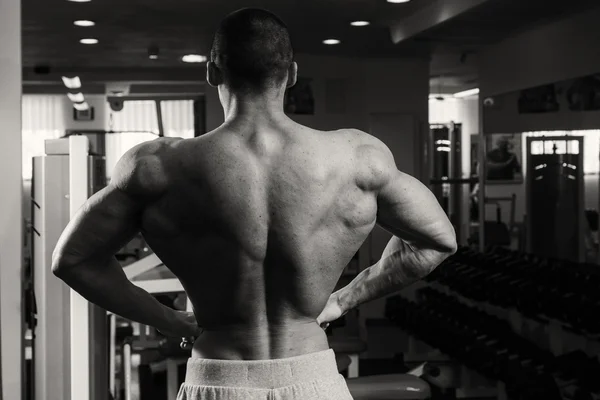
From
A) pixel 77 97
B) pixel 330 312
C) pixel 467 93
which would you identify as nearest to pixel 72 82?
pixel 77 97

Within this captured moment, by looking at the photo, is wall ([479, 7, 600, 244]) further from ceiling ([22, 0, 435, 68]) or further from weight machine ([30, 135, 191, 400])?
weight machine ([30, 135, 191, 400])

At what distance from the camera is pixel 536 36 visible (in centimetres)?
498

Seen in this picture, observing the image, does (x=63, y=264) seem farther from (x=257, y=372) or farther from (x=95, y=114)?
(x=95, y=114)

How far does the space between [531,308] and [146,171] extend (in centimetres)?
356

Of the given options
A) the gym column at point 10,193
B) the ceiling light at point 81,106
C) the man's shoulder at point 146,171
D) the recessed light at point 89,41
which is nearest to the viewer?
the man's shoulder at point 146,171

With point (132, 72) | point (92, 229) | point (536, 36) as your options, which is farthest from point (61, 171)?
point (132, 72)

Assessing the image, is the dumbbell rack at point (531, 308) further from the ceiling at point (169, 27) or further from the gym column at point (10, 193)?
the gym column at point (10, 193)

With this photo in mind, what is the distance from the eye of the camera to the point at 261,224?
1.08m

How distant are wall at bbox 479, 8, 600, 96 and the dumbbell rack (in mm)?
1010

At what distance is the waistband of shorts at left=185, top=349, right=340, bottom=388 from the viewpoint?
1.12 metres

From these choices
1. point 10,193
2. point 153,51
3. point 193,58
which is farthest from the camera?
point 193,58

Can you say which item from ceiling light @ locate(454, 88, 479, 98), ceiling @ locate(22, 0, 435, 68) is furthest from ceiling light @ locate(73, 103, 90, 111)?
ceiling light @ locate(454, 88, 479, 98)

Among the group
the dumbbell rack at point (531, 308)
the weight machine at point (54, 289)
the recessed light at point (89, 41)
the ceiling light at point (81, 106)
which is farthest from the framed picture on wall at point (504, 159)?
the ceiling light at point (81, 106)

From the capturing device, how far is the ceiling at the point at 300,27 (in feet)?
14.7
